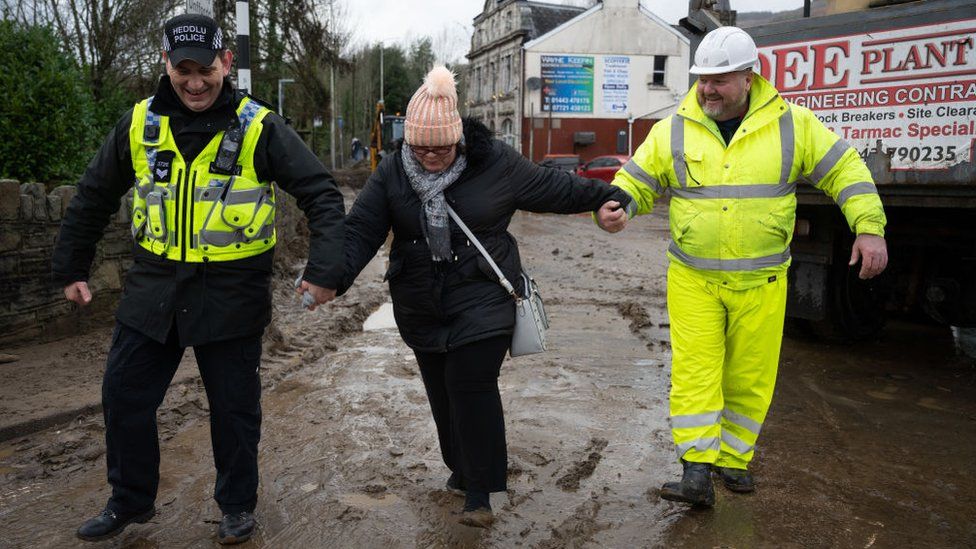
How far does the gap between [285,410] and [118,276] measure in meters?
2.56

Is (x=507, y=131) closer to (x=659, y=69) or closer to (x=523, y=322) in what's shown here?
(x=659, y=69)

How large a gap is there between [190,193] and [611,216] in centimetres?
184

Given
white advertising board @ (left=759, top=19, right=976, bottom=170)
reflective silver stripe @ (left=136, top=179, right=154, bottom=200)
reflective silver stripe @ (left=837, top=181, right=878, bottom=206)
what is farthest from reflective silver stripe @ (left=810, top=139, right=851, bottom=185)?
reflective silver stripe @ (left=136, top=179, right=154, bottom=200)

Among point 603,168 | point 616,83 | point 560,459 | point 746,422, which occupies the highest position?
point 616,83

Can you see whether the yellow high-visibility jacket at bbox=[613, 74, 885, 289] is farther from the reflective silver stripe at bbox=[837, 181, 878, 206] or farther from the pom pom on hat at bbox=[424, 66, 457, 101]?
the pom pom on hat at bbox=[424, 66, 457, 101]

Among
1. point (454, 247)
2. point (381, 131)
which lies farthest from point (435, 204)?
point (381, 131)

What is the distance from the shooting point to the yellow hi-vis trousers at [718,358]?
13.3 feet

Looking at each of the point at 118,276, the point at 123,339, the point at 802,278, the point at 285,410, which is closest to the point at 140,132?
the point at 123,339

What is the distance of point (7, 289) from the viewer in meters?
6.29

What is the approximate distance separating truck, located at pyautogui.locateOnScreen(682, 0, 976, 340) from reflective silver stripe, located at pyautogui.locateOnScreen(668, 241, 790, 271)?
2128mm

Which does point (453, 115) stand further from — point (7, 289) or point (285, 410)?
point (7, 289)

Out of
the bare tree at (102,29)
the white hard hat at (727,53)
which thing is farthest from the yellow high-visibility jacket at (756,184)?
the bare tree at (102,29)

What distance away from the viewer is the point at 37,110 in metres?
7.97

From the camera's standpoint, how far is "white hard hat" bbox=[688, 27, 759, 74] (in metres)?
3.95
